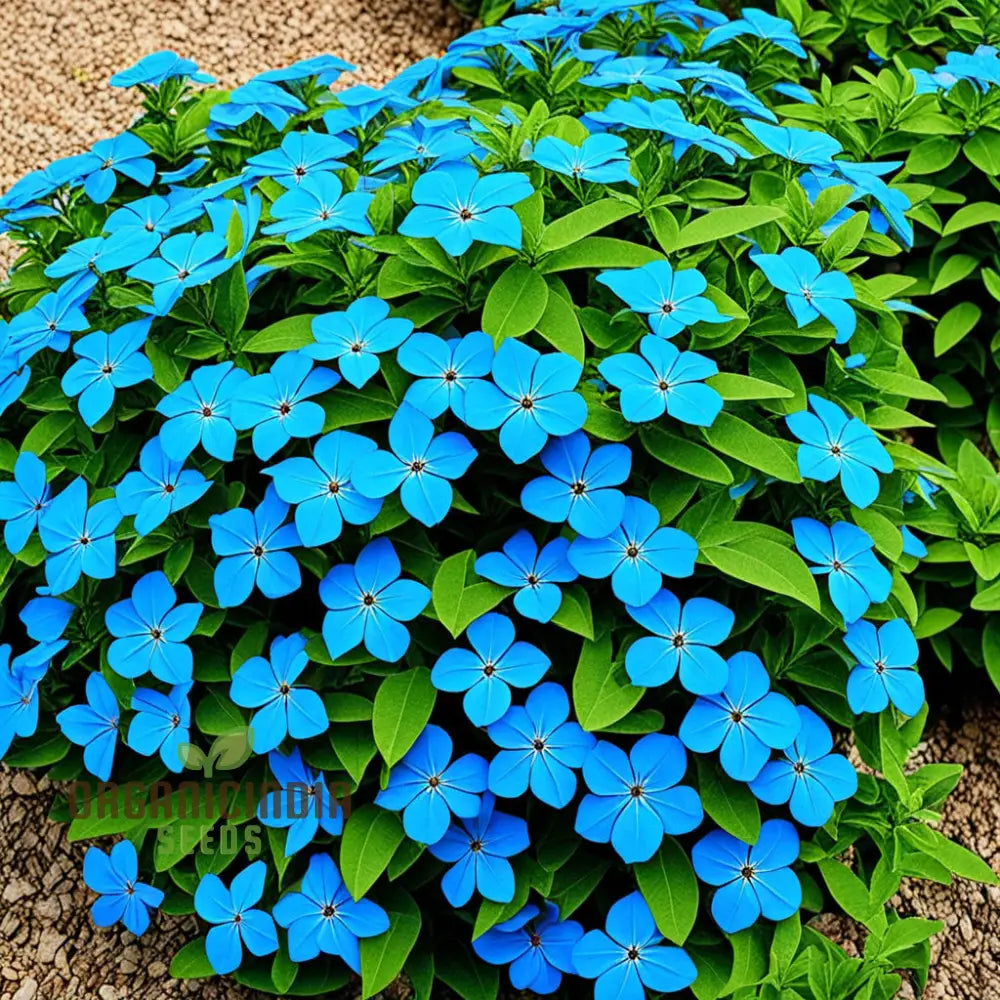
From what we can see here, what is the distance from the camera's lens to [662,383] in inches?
77.0

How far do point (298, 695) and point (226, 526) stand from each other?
0.29m

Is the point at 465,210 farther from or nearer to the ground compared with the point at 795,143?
farther from the ground

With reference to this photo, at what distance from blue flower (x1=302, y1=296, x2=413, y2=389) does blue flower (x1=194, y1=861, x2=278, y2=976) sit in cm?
86

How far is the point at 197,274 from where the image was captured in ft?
6.90

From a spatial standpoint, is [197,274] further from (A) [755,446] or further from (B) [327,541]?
(A) [755,446]

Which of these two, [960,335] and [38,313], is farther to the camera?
[960,335]

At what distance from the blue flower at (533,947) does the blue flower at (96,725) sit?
71cm

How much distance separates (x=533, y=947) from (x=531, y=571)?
65cm

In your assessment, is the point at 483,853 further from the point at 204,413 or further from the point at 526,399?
the point at 204,413

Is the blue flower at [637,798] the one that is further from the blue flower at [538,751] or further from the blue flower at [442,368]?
the blue flower at [442,368]

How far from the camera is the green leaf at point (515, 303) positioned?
1985mm

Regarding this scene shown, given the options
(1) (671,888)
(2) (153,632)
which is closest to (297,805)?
(2) (153,632)

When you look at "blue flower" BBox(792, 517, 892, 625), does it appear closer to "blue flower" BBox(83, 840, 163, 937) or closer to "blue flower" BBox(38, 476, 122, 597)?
"blue flower" BBox(38, 476, 122, 597)

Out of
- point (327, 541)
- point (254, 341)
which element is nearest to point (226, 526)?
point (327, 541)
